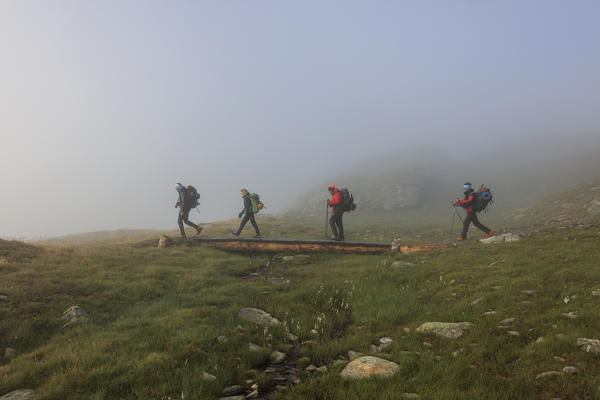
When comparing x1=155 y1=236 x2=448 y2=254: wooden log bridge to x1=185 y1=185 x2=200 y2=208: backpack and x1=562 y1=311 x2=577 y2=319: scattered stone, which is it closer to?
x1=185 y1=185 x2=200 y2=208: backpack

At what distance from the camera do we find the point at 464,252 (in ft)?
44.6

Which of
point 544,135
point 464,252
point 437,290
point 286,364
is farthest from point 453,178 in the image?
point 286,364

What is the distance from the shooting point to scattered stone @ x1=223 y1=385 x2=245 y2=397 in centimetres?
516

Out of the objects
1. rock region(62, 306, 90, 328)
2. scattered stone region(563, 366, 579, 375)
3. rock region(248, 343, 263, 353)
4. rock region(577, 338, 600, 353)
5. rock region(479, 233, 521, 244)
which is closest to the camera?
scattered stone region(563, 366, 579, 375)

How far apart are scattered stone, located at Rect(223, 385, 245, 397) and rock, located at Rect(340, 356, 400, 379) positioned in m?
1.75

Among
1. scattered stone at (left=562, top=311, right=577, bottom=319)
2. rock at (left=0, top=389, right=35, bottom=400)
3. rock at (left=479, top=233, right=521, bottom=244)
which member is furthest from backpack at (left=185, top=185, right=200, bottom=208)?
scattered stone at (left=562, top=311, right=577, bottom=319)

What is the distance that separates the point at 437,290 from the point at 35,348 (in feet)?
34.4

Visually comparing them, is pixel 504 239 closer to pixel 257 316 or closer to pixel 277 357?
pixel 257 316

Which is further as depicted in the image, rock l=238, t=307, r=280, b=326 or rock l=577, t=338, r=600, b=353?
rock l=238, t=307, r=280, b=326

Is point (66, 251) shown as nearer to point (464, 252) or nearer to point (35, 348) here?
point (35, 348)

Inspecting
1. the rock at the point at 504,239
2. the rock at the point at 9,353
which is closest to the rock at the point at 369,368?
the rock at the point at 9,353

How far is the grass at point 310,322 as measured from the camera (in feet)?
15.9

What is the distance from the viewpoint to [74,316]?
8016 mm

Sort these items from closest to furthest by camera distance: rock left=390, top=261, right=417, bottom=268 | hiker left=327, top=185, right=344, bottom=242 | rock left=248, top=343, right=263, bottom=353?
rock left=248, top=343, right=263, bottom=353
rock left=390, top=261, right=417, bottom=268
hiker left=327, top=185, right=344, bottom=242
